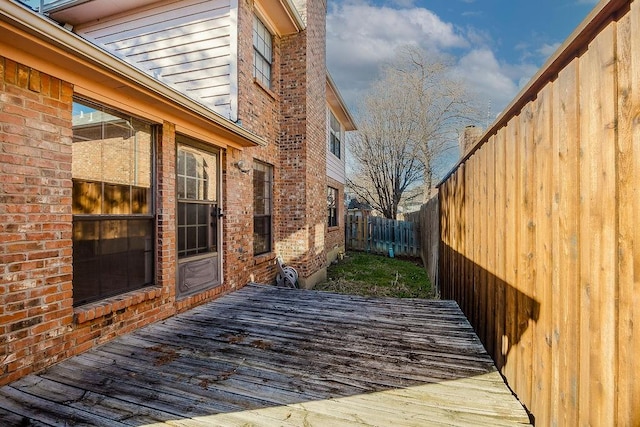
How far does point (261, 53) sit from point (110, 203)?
15.2 ft

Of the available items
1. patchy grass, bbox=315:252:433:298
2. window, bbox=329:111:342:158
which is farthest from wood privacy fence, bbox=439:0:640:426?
window, bbox=329:111:342:158

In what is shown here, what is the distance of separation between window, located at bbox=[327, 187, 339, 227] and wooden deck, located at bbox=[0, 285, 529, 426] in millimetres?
7880

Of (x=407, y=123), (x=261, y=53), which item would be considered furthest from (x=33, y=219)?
(x=407, y=123)

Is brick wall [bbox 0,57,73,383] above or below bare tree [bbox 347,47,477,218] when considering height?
below

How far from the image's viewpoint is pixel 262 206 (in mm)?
6477

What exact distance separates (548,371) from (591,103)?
1.41 m

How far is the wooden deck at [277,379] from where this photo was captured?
1.96 meters

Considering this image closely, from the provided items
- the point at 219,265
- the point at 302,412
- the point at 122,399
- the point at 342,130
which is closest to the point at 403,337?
the point at 302,412

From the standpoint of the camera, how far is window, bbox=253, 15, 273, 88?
614cm

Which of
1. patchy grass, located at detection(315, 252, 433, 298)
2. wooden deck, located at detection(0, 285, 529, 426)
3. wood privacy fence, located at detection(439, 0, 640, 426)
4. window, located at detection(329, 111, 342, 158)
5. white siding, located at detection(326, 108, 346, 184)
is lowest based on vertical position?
patchy grass, located at detection(315, 252, 433, 298)

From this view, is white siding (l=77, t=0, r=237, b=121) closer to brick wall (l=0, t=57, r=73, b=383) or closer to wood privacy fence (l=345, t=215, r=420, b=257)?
brick wall (l=0, t=57, r=73, b=383)

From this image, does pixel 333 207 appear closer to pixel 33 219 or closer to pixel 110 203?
pixel 110 203

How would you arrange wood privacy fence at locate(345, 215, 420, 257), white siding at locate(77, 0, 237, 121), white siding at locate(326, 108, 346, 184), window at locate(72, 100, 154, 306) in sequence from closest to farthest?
window at locate(72, 100, 154, 306) < white siding at locate(77, 0, 237, 121) < white siding at locate(326, 108, 346, 184) < wood privacy fence at locate(345, 215, 420, 257)

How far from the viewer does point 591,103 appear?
1.37m
